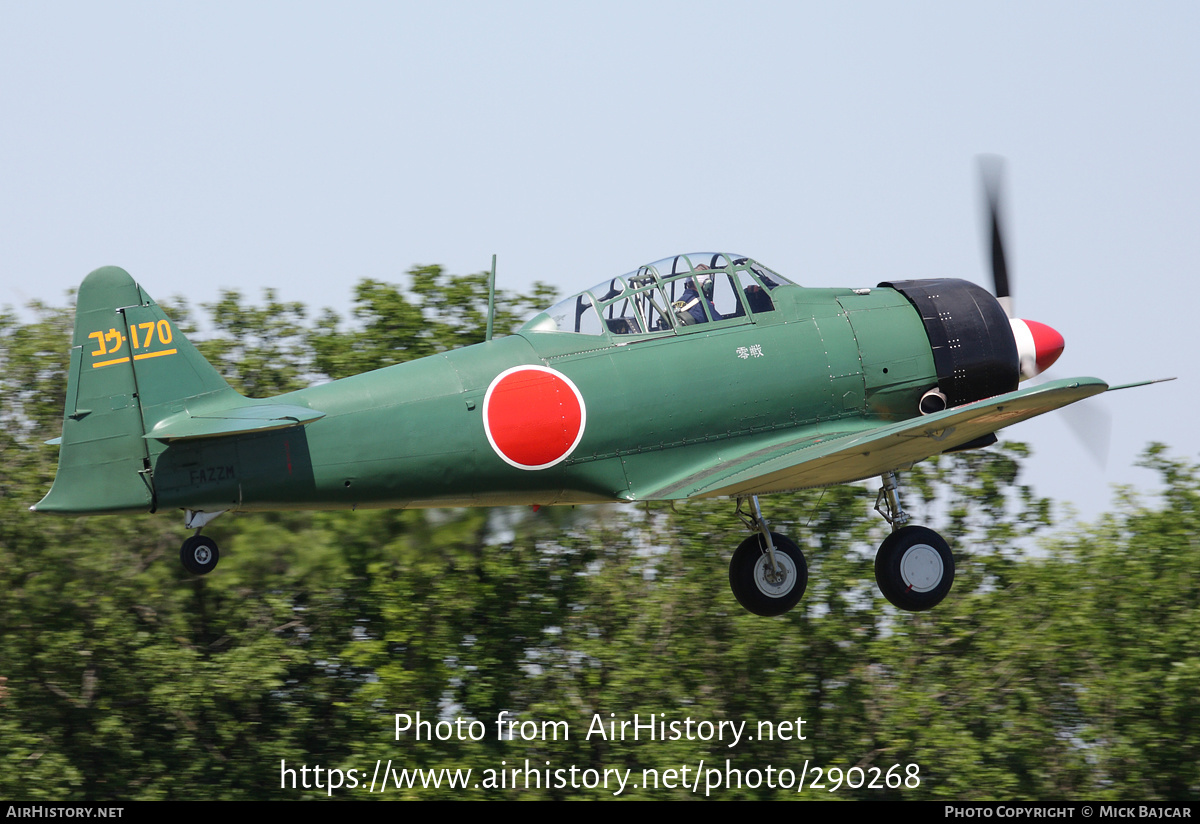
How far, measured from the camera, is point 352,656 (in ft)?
56.1

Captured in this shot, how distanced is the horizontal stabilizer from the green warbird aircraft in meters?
0.02

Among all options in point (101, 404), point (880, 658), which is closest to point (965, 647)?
point (880, 658)

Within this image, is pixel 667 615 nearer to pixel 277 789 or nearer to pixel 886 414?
pixel 277 789

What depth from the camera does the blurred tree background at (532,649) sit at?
56.4 ft

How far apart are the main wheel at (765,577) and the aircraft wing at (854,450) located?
722mm

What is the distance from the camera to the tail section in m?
8.37

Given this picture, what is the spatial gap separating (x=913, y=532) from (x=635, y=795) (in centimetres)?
808

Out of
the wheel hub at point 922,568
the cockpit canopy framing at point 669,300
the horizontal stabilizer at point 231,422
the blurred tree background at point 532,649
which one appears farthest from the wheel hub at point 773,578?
the blurred tree background at point 532,649

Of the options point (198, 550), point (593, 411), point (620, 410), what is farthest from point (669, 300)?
point (198, 550)

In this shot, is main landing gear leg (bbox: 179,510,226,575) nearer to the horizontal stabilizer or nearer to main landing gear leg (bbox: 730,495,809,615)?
the horizontal stabilizer

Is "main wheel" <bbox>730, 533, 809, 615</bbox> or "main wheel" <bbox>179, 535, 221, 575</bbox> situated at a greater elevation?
"main wheel" <bbox>179, 535, 221, 575</bbox>

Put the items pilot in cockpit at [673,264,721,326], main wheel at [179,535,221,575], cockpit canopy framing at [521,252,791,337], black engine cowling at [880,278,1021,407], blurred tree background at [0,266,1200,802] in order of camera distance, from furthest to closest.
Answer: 1. blurred tree background at [0,266,1200,802]
2. black engine cowling at [880,278,1021,407]
3. pilot in cockpit at [673,264,721,326]
4. cockpit canopy framing at [521,252,791,337]
5. main wheel at [179,535,221,575]

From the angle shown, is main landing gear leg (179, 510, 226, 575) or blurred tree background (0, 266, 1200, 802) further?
blurred tree background (0, 266, 1200, 802)

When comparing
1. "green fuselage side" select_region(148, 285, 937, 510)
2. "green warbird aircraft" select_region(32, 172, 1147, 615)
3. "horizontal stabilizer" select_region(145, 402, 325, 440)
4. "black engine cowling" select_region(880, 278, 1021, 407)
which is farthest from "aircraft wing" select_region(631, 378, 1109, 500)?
"horizontal stabilizer" select_region(145, 402, 325, 440)
